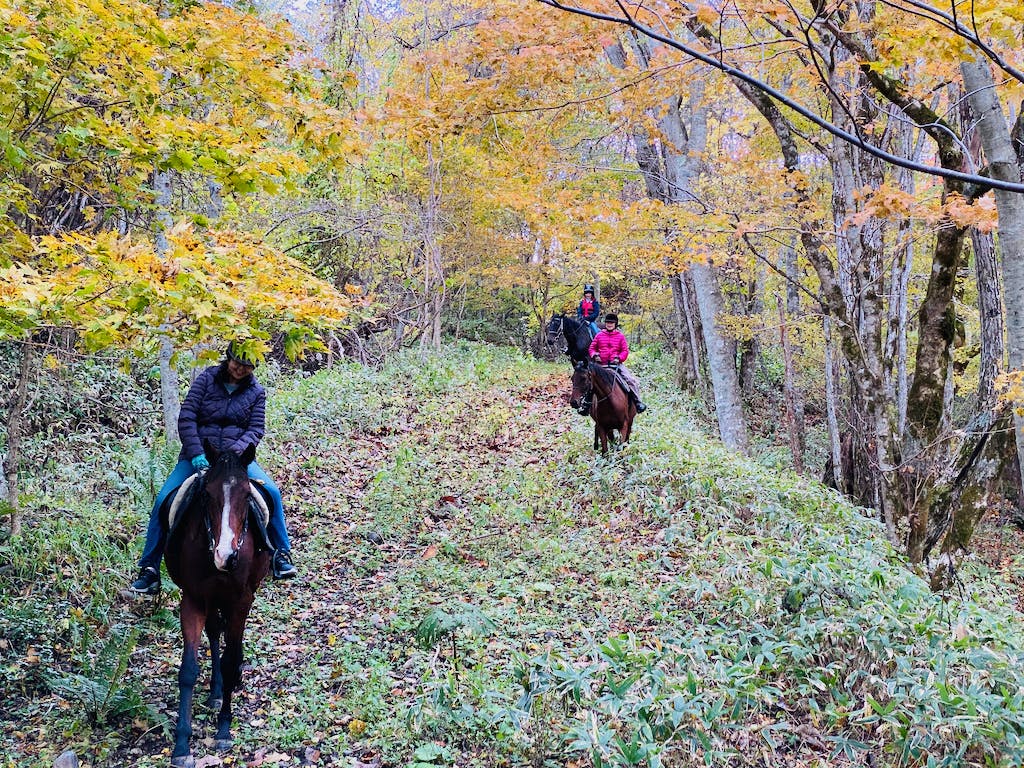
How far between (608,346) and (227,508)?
768 cm

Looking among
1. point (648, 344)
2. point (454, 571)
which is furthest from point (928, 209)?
point (648, 344)

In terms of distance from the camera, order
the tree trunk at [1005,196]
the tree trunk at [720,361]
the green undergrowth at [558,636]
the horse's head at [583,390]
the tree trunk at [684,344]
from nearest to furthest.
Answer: the green undergrowth at [558,636], the tree trunk at [1005,196], the horse's head at [583,390], the tree trunk at [720,361], the tree trunk at [684,344]

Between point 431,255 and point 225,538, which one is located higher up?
point 431,255

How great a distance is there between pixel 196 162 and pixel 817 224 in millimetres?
10185

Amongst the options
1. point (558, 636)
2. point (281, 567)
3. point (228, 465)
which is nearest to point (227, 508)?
point (228, 465)

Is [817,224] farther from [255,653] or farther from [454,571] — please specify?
[255,653]

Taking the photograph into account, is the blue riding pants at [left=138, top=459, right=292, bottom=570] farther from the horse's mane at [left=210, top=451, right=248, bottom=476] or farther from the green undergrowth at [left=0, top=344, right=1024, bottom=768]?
the horse's mane at [left=210, top=451, right=248, bottom=476]

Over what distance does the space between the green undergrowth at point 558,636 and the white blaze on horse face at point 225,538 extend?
4.58 feet

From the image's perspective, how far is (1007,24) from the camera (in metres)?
4.82

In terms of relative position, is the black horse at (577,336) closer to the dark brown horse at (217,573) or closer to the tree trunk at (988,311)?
the tree trunk at (988,311)

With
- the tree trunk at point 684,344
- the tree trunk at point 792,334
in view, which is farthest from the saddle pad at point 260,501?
the tree trunk at point 684,344

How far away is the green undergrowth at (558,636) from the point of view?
14.9 feet

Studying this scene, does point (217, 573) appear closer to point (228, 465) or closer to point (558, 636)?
point (228, 465)

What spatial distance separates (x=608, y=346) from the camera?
11.7m
